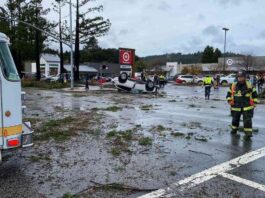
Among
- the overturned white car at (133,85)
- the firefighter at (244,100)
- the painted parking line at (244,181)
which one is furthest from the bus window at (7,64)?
the overturned white car at (133,85)

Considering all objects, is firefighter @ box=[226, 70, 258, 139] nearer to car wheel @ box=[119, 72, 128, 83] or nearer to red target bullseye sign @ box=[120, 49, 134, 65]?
car wheel @ box=[119, 72, 128, 83]

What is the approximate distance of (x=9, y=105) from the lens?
6.29m

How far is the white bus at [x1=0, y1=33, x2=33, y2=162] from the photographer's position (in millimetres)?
6215

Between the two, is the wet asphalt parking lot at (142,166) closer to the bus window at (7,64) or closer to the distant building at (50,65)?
the bus window at (7,64)

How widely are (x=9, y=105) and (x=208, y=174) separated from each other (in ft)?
11.4

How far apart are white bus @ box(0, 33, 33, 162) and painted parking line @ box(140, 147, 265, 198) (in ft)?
7.95

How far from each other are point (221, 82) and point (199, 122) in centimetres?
4395

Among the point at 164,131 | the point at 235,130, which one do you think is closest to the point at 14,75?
the point at 164,131

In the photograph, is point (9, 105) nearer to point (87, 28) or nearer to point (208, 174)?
point (208, 174)

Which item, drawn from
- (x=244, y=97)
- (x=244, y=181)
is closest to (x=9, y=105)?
(x=244, y=181)

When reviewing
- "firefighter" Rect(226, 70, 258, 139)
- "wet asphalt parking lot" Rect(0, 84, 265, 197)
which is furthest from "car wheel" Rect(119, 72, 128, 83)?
"firefighter" Rect(226, 70, 258, 139)

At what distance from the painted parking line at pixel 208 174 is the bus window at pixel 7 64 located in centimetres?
295

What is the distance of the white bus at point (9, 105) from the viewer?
621 cm

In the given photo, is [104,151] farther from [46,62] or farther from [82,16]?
[46,62]
